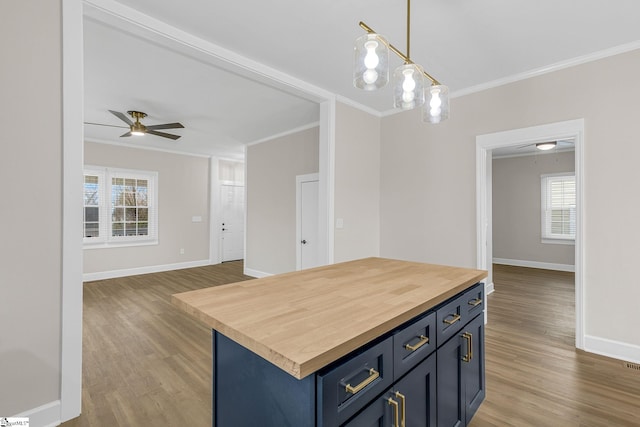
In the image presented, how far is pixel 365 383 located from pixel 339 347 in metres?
0.22

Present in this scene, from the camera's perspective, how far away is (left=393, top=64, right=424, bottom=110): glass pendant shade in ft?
5.34

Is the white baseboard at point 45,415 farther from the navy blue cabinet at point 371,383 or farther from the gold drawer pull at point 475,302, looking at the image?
Answer: the gold drawer pull at point 475,302

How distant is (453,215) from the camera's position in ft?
12.0

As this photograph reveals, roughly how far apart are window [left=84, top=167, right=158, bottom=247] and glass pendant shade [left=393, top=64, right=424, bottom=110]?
631 centimetres

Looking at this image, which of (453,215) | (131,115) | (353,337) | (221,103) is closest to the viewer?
(353,337)

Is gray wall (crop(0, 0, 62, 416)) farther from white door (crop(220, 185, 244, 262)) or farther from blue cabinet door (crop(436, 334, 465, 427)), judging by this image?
white door (crop(220, 185, 244, 262))

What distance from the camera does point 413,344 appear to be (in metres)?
1.20

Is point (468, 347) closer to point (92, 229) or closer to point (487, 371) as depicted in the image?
point (487, 371)

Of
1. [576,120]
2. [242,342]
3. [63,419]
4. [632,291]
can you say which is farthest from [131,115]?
[632,291]

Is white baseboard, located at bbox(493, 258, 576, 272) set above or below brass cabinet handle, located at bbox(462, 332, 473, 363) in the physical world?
below

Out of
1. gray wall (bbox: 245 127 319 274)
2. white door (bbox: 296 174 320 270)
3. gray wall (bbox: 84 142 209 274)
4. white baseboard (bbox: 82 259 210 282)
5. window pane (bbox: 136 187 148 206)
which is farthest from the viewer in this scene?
window pane (bbox: 136 187 148 206)

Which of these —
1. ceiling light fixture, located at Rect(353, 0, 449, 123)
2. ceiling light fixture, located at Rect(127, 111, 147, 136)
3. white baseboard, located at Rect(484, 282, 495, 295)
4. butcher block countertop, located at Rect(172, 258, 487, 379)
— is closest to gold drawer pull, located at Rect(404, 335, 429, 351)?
butcher block countertop, located at Rect(172, 258, 487, 379)

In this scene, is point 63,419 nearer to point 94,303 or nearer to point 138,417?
point 138,417

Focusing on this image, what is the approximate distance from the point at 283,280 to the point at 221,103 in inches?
128
